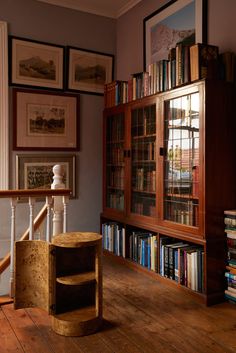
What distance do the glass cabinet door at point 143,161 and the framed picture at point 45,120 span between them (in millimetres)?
973

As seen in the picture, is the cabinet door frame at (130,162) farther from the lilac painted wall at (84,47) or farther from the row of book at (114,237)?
the lilac painted wall at (84,47)

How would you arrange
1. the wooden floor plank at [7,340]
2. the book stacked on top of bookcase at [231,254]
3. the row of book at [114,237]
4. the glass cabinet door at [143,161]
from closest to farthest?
the wooden floor plank at [7,340] → the book stacked on top of bookcase at [231,254] → the glass cabinet door at [143,161] → the row of book at [114,237]

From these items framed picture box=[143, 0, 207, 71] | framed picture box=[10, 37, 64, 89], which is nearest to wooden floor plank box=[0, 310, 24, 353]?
framed picture box=[10, 37, 64, 89]

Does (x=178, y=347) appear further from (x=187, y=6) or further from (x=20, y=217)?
(x=187, y=6)

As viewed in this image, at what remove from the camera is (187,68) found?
2854 mm

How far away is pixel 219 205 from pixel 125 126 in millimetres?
1422

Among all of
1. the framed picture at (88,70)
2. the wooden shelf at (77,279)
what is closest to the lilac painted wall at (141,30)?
the framed picture at (88,70)

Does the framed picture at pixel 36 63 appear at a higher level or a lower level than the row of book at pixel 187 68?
higher

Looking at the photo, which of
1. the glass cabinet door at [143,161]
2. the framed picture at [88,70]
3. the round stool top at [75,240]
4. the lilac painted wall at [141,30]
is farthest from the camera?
the framed picture at [88,70]

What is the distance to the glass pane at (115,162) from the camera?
384 cm

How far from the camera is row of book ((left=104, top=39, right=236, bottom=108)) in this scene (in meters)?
2.75

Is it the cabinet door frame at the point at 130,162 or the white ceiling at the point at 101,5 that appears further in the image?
the white ceiling at the point at 101,5

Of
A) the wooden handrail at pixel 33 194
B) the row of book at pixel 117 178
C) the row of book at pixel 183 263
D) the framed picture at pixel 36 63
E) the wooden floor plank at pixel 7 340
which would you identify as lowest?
the wooden floor plank at pixel 7 340

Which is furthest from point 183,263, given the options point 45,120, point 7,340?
point 45,120
